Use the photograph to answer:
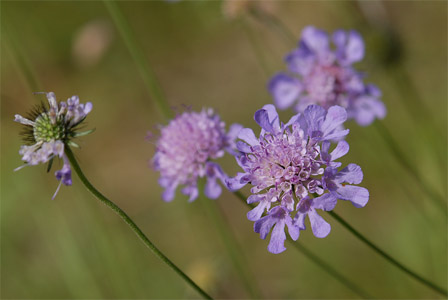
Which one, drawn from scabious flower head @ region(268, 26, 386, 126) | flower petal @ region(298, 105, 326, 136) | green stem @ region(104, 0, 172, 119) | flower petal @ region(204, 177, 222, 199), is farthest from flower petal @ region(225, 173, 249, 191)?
green stem @ region(104, 0, 172, 119)

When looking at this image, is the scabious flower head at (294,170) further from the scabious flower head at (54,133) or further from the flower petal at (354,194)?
the scabious flower head at (54,133)

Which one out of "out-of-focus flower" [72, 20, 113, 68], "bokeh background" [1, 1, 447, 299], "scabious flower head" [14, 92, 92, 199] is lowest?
"bokeh background" [1, 1, 447, 299]

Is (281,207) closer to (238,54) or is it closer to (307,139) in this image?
(307,139)

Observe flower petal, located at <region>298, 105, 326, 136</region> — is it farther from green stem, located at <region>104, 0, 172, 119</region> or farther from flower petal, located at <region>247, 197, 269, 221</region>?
green stem, located at <region>104, 0, 172, 119</region>

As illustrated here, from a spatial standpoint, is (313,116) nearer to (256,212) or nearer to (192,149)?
(256,212)

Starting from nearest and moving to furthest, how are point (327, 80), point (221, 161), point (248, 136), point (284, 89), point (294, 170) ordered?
1. point (294, 170)
2. point (248, 136)
3. point (327, 80)
4. point (284, 89)
5. point (221, 161)

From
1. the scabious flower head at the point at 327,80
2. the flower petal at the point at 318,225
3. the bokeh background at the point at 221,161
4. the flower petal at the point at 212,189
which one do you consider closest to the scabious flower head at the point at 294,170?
the flower petal at the point at 318,225

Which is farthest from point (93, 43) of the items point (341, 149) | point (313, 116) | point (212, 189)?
point (341, 149)

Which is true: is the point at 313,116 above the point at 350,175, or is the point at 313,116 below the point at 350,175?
above
